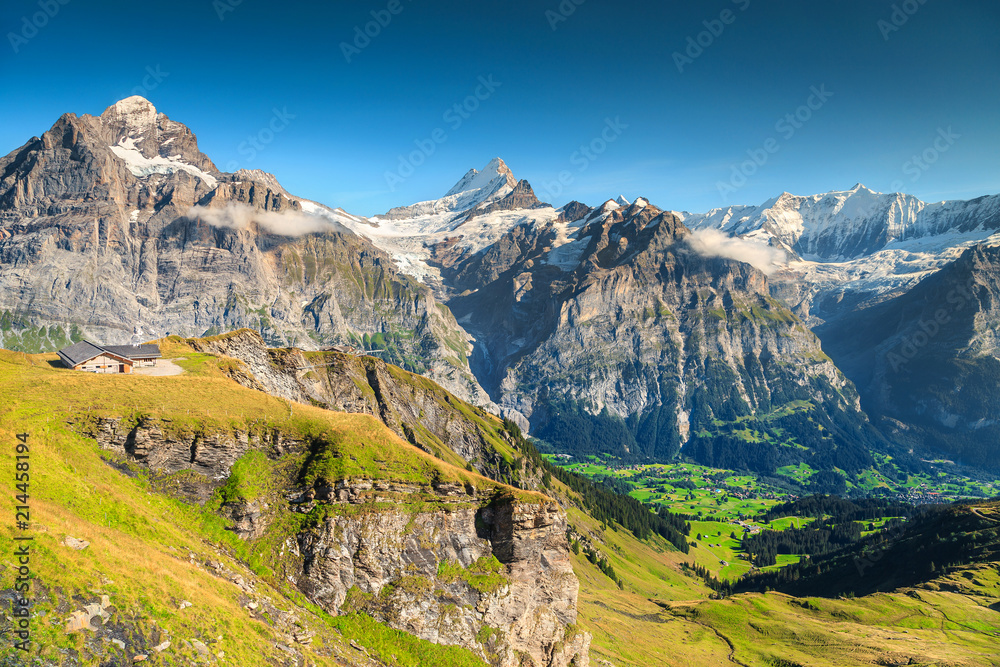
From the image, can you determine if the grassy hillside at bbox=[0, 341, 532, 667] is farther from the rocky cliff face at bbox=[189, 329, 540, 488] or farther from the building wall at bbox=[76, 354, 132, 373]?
the rocky cliff face at bbox=[189, 329, 540, 488]

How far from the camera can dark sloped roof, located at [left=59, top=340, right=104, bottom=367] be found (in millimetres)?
66000

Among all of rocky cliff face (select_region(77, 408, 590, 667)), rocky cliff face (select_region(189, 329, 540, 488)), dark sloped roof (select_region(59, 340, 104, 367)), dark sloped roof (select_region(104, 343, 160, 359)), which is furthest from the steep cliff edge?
rocky cliff face (select_region(189, 329, 540, 488))

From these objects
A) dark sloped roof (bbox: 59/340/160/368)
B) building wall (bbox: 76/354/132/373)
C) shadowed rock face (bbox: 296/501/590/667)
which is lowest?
shadowed rock face (bbox: 296/501/590/667)

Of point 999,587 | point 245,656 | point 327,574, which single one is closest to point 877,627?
point 999,587

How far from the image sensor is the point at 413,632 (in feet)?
163

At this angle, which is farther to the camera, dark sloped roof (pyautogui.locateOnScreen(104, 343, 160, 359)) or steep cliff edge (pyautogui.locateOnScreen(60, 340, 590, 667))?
dark sloped roof (pyautogui.locateOnScreen(104, 343, 160, 359))

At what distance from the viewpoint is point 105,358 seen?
225ft

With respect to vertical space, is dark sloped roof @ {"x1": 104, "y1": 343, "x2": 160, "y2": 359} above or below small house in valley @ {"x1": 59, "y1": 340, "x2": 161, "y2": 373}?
above

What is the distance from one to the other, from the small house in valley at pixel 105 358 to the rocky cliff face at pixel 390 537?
2662 centimetres

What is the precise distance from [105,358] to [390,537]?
4528 cm

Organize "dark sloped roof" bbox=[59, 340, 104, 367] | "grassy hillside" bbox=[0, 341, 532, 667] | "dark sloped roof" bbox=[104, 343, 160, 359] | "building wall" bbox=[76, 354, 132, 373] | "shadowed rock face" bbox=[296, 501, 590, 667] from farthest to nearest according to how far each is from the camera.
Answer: "dark sloped roof" bbox=[104, 343, 160, 359], "building wall" bbox=[76, 354, 132, 373], "dark sloped roof" bbox=[59, 340, 104, 367], "shadowed rock face" bbox=[296, 501, 590, 667], "grassy hillside" bbox=[0, 341, 532, 667]

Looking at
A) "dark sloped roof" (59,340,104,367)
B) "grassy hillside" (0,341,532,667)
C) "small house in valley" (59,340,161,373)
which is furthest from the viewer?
"small house in valley" (59,340,161,373)

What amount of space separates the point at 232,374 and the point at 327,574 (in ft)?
120

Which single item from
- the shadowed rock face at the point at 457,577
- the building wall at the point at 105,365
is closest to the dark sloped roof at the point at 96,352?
Result: the building wall at the point at 105,365
